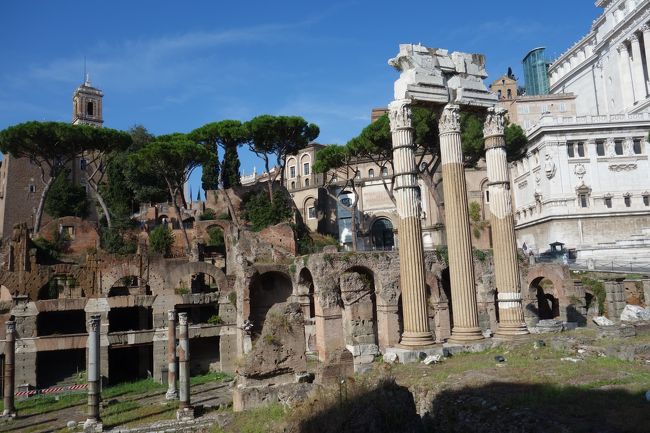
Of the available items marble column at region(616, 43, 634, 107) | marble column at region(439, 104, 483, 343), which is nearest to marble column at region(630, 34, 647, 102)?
marble column at region(616, 43, 634, 107)

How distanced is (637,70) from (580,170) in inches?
493

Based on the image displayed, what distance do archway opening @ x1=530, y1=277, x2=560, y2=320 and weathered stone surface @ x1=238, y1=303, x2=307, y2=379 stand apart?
12.8 metres

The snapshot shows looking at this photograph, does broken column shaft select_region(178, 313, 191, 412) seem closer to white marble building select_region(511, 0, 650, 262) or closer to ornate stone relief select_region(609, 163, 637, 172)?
white marble building select_region(511, 0, 650, 262)

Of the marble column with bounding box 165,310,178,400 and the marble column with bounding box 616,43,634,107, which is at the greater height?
the marble column with bounding box 616,43,634,107

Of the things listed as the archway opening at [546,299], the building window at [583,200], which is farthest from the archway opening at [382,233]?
the archway opening at [546,299]

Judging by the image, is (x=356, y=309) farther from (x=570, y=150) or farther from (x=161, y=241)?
(x=570, y=150)

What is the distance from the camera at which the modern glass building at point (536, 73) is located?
2197 inches

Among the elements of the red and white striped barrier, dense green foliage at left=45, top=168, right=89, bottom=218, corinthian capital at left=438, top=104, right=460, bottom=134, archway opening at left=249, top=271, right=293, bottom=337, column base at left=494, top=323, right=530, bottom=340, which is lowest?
the red and white striped barrier

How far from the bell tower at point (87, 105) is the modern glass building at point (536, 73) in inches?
1756

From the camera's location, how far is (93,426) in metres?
12.0

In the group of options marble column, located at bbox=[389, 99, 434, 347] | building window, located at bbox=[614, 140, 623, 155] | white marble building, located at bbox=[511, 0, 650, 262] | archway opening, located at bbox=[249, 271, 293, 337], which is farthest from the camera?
building window, located at bbox=[614, 140, 623, 155]

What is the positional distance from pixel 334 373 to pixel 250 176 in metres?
48.3

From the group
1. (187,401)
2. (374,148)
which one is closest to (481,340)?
(187,401)

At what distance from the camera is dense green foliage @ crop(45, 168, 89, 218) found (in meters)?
37.2
